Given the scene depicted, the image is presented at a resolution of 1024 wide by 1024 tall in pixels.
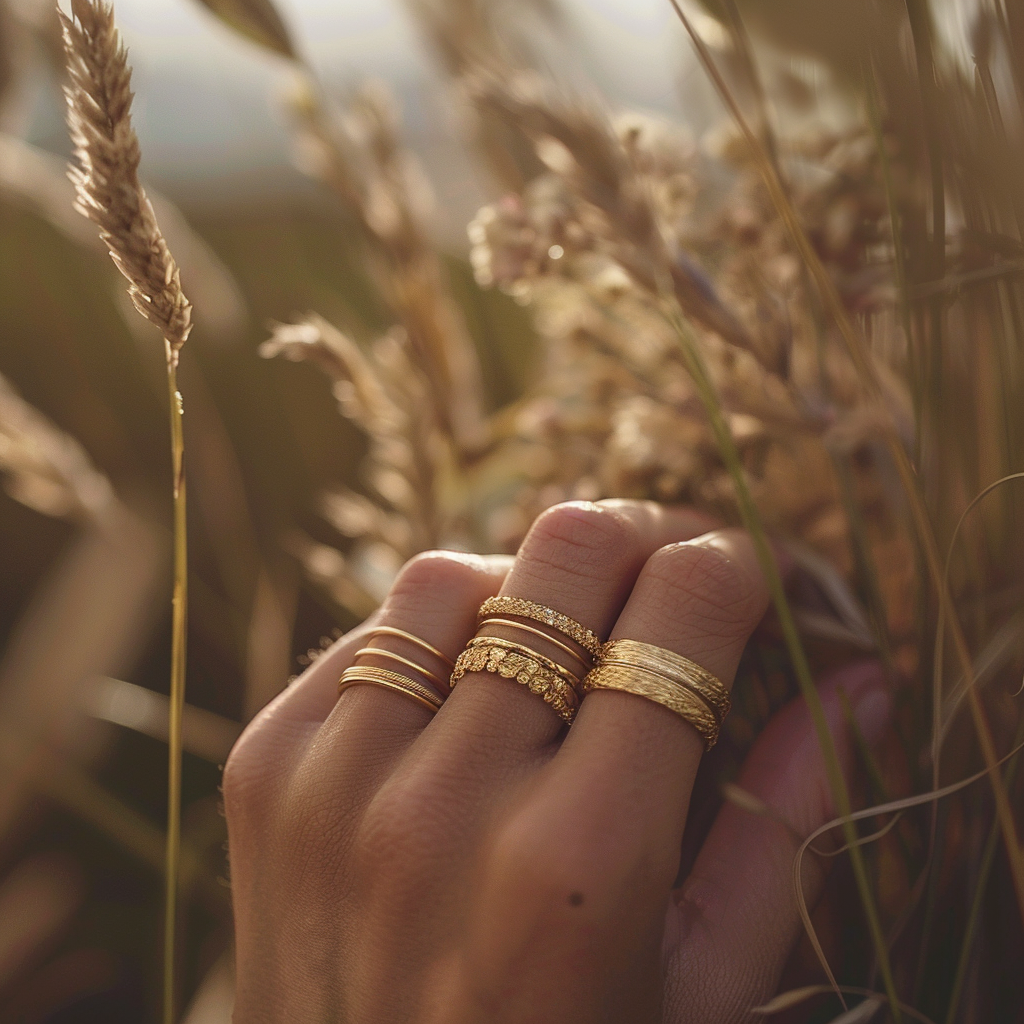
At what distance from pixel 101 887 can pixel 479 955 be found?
1.05m

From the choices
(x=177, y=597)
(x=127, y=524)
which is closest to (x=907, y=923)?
(x=177, y=597)

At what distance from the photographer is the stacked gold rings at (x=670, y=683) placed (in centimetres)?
46

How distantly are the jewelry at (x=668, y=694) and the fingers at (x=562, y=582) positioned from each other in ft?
0.14

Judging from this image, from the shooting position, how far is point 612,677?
48cm

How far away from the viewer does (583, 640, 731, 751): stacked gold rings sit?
462 mm

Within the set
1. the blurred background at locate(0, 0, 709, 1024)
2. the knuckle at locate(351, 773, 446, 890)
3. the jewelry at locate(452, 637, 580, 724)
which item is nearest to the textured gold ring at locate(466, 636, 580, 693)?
the jewelry at locate(452, 637, 580, 724)

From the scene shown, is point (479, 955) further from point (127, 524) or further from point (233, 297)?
point (233, 297)

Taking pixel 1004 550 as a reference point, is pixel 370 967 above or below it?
below

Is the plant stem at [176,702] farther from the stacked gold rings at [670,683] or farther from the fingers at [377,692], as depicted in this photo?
the stacked gold rings at [670,683]

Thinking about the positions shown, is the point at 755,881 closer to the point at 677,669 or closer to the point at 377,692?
the point at 677,669

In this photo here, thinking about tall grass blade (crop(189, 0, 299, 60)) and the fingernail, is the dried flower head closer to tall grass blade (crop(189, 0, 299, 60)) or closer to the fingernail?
tall grass blade (crop(189, 0, 299, 60))

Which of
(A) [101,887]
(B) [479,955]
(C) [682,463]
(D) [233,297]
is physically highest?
(D) [233,297]

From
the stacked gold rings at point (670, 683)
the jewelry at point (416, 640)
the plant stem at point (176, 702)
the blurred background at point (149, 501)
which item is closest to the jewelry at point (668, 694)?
the stacked gold rings at point (670, 683)

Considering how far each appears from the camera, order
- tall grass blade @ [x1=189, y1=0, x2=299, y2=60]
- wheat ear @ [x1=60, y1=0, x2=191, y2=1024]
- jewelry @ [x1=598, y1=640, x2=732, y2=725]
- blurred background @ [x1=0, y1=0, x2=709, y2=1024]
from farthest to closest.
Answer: blurred background @ [x1=0, y1=0, x2=709, y2=1024] → tall grass blade @ [x1=189, y1=0, x2=299, y2=60] → jewelry @ [x1=598, y1=640, x2=732, y2=725] → wheat ear @ [x1=60, y1=0, x2=191, y2=1024]
